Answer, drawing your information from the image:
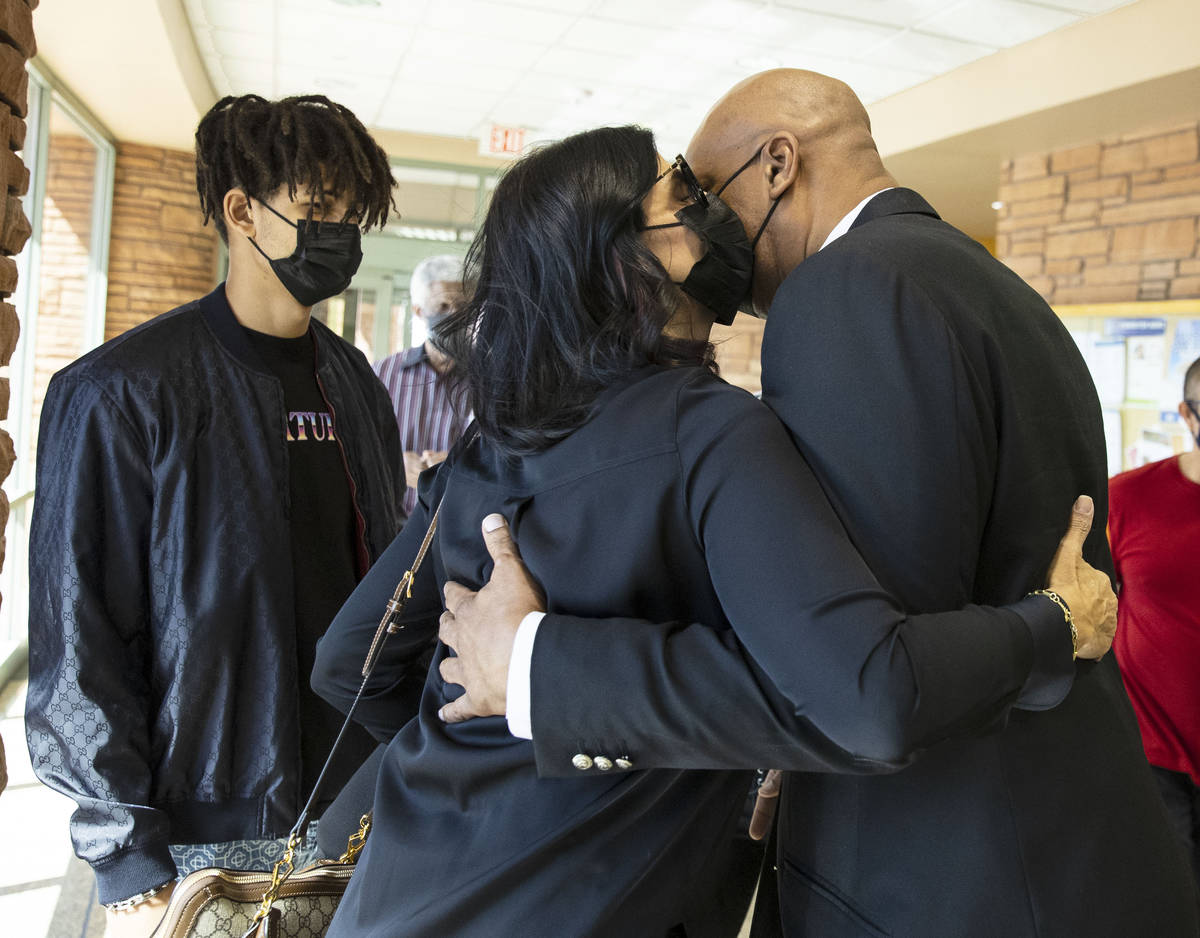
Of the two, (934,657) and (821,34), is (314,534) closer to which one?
(934,657)

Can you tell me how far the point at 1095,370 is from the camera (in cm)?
553

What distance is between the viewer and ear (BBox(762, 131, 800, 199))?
1.27 meters

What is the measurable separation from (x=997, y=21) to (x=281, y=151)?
16.5ft

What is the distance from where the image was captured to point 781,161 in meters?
1.28

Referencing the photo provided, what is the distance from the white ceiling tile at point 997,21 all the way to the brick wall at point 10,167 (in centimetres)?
517

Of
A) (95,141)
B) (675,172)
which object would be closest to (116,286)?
(95,141)

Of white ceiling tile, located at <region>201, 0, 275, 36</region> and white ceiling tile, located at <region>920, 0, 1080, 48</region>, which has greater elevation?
white ceiling tile, located at <region>920, 0, 1080, 48</region>

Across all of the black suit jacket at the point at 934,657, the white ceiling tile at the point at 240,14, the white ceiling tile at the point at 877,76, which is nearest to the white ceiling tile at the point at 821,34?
the white ceiling tile at the point at 877,76

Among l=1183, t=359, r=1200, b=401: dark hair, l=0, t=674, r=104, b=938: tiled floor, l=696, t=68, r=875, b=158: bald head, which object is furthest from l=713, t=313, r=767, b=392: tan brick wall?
l=696, t=68, r=875, b=158: bald head

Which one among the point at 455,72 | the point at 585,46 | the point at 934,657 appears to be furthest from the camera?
the point at 455,72

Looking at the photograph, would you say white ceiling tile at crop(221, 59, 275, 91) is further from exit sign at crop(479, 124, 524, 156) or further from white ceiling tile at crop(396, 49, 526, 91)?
exit sign at crop(479, 124, 524, 156)

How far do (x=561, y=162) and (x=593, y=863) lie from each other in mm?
685

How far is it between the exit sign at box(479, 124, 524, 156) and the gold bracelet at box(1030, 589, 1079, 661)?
7.61 m

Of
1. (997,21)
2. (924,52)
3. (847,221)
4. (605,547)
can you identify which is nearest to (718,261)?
(847,221)
